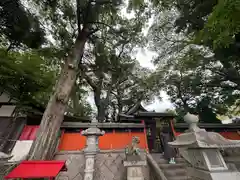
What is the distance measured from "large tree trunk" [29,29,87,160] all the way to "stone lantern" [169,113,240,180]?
4.35 meters

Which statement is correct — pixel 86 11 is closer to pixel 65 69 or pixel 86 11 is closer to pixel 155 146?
pixel 65 69

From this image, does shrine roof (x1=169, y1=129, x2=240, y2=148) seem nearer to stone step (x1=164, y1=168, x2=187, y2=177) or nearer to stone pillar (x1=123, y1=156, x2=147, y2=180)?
stone pillar (x1=123, y1=156, x2=147, y2=180)

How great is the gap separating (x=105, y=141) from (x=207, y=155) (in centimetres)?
489

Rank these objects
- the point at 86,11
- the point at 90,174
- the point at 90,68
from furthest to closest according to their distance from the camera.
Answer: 1. the point at 90,68
2. the point at 86,11
3. the point at 90,174

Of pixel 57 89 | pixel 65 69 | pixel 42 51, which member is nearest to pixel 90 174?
pixel 57 89

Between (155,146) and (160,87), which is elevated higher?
(160,87)

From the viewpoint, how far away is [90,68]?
9.99 metres

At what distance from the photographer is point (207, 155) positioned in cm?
232

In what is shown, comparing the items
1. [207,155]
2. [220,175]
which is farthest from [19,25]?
[220,175]

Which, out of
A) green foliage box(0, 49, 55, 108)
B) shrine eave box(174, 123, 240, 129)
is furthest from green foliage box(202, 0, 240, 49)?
green foliage box(0, 49, 55, 108)

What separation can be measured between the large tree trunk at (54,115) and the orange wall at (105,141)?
87 centimetres

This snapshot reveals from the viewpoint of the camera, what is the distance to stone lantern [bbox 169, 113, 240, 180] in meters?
2.11

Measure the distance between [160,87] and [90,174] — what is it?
439 inches

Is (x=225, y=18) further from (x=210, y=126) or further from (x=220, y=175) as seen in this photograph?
(x=210, y=126)
